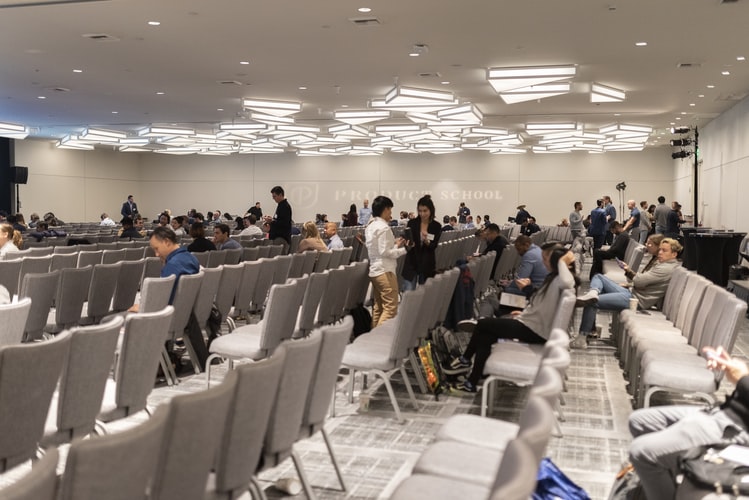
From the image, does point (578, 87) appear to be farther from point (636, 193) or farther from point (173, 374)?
point (636, 193)

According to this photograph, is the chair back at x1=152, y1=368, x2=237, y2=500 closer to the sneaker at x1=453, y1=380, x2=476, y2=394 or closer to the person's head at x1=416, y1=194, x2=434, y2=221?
the sneaker at x1=453, y1=380, x2=476, y2=394

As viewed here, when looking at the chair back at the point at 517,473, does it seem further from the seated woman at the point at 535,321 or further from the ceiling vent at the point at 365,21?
the ceiling vent at the point at 365,21

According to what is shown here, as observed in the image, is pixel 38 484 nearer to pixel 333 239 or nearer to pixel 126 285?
pixel 126 285

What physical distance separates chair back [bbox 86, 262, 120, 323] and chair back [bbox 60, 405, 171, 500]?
18.1 ft

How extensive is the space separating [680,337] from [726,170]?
14740 millimetres

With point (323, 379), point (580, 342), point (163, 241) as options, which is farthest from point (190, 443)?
point (580, 342)

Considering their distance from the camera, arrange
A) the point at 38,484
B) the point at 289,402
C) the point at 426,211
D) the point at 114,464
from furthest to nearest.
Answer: the point at 426,211 → the point at 289,402 → the point at 114,464 → the point at 38,484

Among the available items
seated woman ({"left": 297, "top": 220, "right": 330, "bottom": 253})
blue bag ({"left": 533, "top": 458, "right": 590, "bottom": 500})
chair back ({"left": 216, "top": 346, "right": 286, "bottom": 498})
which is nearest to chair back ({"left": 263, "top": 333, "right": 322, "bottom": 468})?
chair back ({"left": 216, "top": 346, "right": 286, "bottom": 498})

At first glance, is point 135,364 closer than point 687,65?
Yes

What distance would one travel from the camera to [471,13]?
10.1 meters

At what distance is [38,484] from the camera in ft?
5.68

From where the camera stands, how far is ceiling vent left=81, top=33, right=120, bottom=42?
11633 mm

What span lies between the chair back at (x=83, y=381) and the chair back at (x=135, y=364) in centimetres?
26

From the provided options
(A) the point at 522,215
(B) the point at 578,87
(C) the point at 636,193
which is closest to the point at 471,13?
(B) the point at 578,87
